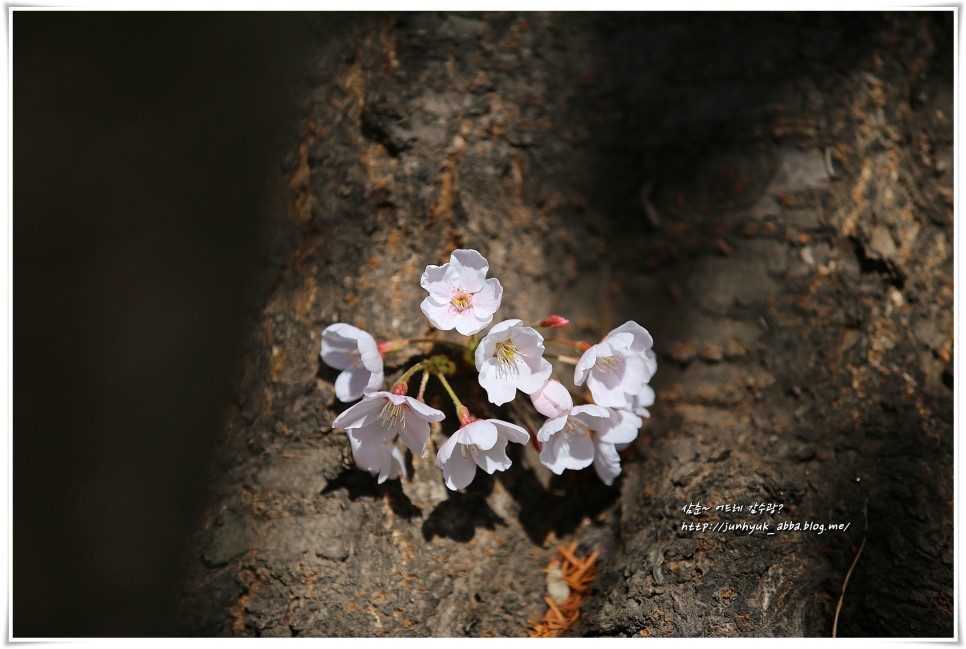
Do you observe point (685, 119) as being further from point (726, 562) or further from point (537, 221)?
point (726, 562)

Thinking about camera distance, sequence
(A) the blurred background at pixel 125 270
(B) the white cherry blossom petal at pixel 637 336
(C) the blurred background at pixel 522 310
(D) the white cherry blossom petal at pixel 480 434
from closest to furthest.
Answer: (D) the white cherry blossom petal at pixel 480 434
(B) the white cherry blossom petal at pixel 637 336
(C) the blurred background at pixel 522 310
(A) the blurred background at pixel 125 270

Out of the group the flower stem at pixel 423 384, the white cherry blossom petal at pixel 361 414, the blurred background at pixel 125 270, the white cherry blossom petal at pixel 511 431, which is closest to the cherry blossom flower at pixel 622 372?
the white cherry blossom petal at pixel 511 431

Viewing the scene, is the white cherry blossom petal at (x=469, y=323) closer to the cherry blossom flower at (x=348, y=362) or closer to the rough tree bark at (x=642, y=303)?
the cherry blossom flower at (x=348, y=362)

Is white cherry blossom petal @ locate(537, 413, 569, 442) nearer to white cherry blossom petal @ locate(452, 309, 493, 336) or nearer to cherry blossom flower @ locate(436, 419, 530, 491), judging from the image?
cherry blossom flower @ locate(436, 419, 530, 491)

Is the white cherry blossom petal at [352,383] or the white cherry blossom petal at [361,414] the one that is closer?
the white cherry blossom petal at [361,414]

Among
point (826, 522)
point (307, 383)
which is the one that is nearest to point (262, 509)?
point (307, 383)

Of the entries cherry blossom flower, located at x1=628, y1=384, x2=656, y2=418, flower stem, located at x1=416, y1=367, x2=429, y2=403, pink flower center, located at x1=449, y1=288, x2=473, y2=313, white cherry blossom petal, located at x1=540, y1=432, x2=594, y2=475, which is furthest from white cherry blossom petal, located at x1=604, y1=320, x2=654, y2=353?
flower stem, located at x1=416, y1=367, x2=429, y2=403
